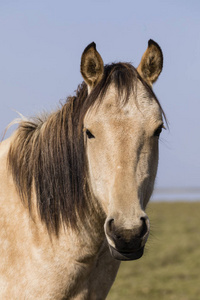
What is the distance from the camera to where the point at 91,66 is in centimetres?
322

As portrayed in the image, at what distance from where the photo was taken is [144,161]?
115 inches

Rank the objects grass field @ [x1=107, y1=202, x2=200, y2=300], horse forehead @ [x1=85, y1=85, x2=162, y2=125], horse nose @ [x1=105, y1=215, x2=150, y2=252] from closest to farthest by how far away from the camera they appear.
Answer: horse nose @ [x1=105, y1=215, x2=150, y2=252]
horse forehead @ [x1=85, y1=85, x2=162, y2=125]
grass field @ [x1=107, y1=202, x2=200, y2=300]

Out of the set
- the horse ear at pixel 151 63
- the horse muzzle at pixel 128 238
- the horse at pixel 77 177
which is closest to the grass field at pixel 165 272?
the horse at pixel 77 177

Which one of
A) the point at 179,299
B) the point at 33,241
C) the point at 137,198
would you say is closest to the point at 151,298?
the point at 179,299

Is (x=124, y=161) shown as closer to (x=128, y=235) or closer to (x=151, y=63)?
(x=128, y=235)

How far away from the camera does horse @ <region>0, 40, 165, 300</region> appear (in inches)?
116

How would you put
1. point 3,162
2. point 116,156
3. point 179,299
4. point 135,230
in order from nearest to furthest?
point 135,230, point 116,156, point 3,162, point 179,299

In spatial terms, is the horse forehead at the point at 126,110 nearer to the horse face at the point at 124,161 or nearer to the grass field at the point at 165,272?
the horse face at the point at 124,161

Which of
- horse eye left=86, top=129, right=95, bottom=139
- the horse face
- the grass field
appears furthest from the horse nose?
the grass field

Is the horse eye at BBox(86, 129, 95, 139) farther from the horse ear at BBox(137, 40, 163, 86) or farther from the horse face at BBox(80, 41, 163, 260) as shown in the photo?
the horse ear at BBox(137, 40, 163, 86)

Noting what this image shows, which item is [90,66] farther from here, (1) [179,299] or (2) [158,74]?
(1) [179,299]

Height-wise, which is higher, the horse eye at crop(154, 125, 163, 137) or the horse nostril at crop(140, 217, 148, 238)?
the horse eye at crop(154, 125, 163, 137)

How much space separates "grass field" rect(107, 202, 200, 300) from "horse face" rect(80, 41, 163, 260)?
3422mm

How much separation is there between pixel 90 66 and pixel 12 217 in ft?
4.10
